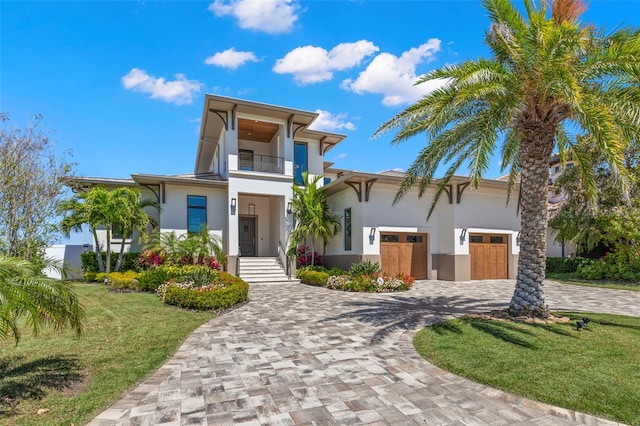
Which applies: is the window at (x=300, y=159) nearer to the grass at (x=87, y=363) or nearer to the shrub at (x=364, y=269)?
the shrub at (x=364, y=269)

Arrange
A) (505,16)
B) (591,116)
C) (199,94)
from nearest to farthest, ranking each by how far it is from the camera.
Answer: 1. (591,116)
2. (505,16)
3. (199,94)

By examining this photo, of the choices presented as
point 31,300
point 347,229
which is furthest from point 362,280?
point 31,300

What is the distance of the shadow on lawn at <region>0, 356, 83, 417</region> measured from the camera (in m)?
4.30

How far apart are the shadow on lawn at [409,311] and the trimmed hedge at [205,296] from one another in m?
3.06

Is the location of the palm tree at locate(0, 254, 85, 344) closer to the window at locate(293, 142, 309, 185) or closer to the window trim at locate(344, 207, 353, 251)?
the window trim at locate(344, 207, 353, 251)

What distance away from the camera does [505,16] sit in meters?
7.62

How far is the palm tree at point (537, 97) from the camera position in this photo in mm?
6523

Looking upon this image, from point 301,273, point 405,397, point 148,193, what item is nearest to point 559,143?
point 405,397

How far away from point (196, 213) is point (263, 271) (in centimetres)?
432

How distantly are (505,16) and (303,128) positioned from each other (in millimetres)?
12083

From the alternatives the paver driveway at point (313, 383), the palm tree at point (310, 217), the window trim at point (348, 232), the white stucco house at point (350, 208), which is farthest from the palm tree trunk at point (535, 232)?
the palm tree at point (310, 217)

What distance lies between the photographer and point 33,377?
16.0ft

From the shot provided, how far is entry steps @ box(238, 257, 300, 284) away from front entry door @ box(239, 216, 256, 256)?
269 centimetres

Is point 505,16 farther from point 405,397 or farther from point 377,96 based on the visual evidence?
point 405,397
